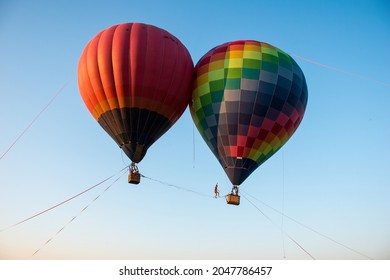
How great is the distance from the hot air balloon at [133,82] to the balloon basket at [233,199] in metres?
3.05

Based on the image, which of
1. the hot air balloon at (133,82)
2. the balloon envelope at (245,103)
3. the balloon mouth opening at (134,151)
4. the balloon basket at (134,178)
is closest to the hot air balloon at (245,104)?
the balloon envelope at (245,103)

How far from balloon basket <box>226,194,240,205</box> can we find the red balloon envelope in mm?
3165

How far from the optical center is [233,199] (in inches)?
582

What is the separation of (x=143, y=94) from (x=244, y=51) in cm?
398

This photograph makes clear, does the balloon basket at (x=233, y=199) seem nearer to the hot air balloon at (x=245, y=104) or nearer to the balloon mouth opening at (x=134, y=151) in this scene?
the hot air balloon at (x=245, y=104)

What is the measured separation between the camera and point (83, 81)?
49.7 ft

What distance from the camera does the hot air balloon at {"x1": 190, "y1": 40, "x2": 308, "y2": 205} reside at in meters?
15.0

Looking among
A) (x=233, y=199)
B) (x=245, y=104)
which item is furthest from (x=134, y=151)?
(x=245, y=104)

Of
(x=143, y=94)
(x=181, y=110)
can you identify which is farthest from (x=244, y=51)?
(x=143, y=94)

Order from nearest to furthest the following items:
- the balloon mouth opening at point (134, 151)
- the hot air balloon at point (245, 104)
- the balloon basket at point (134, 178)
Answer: the balloon basket at point (134, 178) → the balloon mouth opening at point (134, 151) → the hot air balloon at point (245, 104)

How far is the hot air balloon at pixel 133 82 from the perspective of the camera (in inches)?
567

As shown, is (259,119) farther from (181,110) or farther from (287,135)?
(181,110)

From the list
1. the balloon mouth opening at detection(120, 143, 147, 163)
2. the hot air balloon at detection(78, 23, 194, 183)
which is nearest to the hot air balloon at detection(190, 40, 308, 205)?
the hot air balloon at detection(78, 23, 194, 183)

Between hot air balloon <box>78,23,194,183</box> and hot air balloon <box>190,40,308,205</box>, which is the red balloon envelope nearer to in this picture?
hot air balloon <box>78,23,194,183</box>
